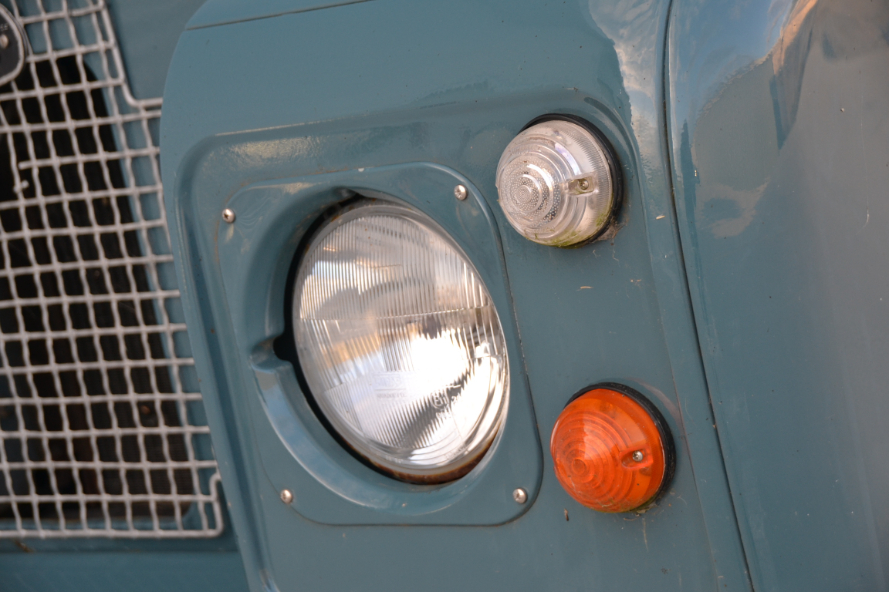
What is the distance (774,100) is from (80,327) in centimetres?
129

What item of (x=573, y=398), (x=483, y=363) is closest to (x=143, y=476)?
(x=483, y=363)

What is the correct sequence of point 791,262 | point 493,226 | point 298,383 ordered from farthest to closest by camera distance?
point 298,383 < point 493,226 < point 791,262

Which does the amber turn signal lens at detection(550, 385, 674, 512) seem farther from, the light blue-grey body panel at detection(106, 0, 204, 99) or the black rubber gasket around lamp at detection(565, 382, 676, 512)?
the light blue-grey body panel at detection(106, 0, 204, 99)

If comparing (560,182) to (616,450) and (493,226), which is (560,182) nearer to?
(493,226)

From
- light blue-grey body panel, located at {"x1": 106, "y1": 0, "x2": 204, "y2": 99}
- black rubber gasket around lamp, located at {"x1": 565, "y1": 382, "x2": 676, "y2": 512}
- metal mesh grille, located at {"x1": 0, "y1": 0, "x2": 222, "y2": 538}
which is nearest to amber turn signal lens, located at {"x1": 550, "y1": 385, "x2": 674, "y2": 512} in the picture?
black rubber gasket around lamp, located at {"x1": 565, "y1": 382, "x2": 676, "y2": 512}

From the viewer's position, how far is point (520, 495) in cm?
92

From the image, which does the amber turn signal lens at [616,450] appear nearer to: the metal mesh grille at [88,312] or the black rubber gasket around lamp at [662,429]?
the black rubber gasket around lamp at [662,429]

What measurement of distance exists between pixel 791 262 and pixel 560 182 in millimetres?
229

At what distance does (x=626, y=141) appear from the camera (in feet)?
2.54

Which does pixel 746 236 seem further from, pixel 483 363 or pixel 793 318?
pixel 483 363

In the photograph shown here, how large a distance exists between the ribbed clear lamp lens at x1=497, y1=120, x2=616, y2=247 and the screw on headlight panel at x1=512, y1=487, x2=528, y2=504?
301 mm

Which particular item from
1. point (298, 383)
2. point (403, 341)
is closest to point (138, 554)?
point (298, 383)

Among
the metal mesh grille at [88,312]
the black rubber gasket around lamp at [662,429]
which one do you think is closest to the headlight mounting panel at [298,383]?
the black rubber gasket around lamp at [662,429]

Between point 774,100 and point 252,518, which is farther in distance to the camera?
point 252,518
